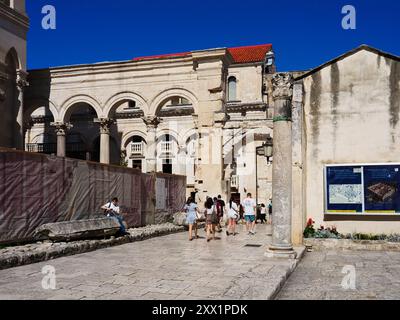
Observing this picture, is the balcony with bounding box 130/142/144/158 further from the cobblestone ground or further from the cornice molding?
the cobblestone ground

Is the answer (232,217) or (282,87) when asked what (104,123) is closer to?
(232,217)

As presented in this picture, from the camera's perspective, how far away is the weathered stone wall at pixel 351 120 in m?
12.2

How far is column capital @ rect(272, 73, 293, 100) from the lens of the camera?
32.9ft

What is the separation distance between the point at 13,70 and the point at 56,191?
13211 millimetres

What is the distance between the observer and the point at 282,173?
388 inches

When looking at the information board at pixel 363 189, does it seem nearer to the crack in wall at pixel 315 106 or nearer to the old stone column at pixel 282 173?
the crack in wall at pixel 315 106

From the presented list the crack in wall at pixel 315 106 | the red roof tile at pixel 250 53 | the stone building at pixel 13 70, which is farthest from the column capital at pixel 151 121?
the red roof tile at pixel 250 53

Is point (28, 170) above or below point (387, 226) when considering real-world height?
above

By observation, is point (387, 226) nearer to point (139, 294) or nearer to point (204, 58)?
point (139, 294)

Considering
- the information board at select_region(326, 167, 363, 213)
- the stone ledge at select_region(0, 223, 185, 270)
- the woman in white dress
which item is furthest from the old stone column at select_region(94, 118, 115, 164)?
the information board at select_region(326, 167, 363, 213)

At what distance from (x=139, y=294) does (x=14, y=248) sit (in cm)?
452

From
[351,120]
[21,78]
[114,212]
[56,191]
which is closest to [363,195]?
[351,120]

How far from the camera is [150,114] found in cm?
2366

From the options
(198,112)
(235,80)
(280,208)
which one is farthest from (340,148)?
(235,80)
